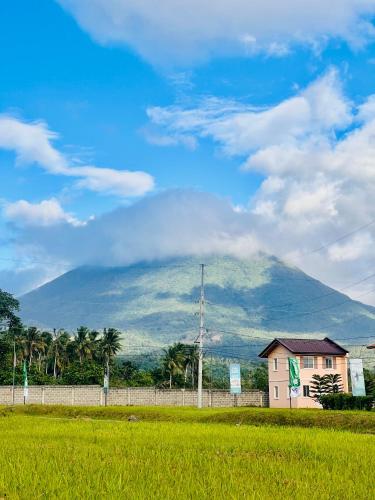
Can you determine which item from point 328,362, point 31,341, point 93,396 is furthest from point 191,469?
point 31,341

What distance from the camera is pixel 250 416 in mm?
31844

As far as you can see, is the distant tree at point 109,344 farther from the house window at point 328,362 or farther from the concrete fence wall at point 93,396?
the house window at point 328,362

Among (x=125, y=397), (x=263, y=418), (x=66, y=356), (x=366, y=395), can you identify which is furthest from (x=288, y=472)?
(x=66, y=356)

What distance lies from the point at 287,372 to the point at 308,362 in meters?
2.42

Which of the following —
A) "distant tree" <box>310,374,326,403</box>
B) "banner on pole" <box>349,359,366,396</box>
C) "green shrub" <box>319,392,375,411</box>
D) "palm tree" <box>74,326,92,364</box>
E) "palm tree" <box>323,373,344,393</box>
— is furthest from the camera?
"palm tree" <box>74,326,92,364</box>

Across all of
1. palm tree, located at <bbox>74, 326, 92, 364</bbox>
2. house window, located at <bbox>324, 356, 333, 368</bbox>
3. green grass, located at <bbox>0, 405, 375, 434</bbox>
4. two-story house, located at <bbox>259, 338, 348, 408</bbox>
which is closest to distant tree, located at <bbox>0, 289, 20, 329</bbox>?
palm tree, located at <bbox>74, 326, 92, 364</bbox>

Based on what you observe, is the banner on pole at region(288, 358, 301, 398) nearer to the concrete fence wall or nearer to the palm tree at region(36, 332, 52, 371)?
the concrete fence wall

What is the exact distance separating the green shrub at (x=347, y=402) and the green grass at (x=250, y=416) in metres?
8.21

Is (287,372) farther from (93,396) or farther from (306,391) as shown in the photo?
(93,396)

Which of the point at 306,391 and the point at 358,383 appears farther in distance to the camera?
the point at 306,391

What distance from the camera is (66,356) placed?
95.9 meters

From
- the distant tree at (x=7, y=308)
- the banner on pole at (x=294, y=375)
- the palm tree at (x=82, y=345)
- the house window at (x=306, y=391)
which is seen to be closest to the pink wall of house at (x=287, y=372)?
the house window at (x=306, y=391)

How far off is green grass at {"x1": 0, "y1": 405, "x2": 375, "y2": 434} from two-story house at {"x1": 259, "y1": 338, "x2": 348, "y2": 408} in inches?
979

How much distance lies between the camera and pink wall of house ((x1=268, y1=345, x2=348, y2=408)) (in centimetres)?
6150
